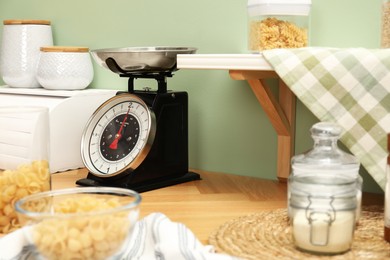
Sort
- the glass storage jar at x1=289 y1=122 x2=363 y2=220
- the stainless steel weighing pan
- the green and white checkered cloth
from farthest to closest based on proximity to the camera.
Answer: the stainless steel weighing pan < the green and white checkered cloth < the glass storage jar at x1=289 y1=122 x2=363 y2=220

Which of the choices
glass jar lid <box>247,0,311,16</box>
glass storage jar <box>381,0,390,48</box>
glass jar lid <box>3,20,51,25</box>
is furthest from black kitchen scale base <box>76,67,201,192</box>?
glass jar lid <box>3,20,51,25</box>

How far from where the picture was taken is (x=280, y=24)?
4.65 feet

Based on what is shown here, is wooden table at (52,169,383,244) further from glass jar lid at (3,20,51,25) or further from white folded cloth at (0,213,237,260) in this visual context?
glass jar lid at (3,20,51,25)

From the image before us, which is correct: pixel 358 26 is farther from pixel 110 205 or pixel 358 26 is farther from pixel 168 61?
pixel 110 205

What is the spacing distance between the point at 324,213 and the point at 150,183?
62 cm

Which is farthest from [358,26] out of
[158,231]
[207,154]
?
[158,231]

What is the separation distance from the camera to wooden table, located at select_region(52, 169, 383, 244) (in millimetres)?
1273

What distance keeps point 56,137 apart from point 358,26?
2.80ft

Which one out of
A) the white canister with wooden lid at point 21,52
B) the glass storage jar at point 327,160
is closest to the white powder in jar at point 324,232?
the glass storage jar at point 327,160

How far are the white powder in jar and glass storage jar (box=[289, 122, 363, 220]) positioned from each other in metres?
0.12

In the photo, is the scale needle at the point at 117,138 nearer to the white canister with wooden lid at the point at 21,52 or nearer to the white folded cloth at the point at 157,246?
the white folded cloth at the point at 157,246

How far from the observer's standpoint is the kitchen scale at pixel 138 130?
57.8 inches

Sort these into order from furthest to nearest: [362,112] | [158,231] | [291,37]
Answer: [291,37] < [362,112] < [158,231]

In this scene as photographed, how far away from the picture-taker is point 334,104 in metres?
1.27
